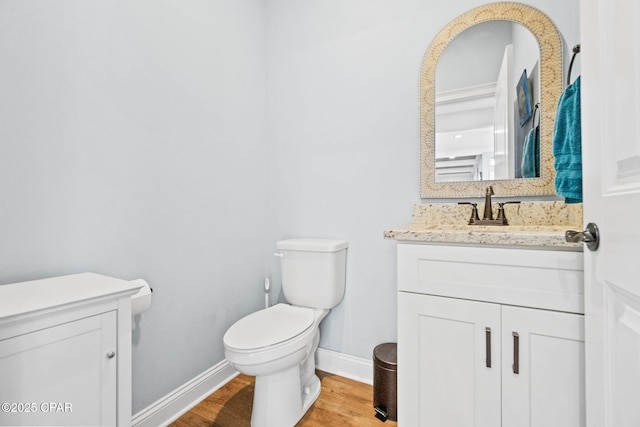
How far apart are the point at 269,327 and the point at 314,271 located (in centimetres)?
41

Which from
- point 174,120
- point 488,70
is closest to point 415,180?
point 488,70

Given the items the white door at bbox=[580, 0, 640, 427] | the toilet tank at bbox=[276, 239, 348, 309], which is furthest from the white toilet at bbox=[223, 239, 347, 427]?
the white door at bbox=[580, 0, 640, 427]

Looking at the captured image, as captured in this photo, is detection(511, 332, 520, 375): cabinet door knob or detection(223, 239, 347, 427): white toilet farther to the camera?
detection(223, 239, 347, 427): white toilet

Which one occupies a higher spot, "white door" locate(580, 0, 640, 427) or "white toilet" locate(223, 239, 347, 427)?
"white door" locate(580, 0, 640, 427)

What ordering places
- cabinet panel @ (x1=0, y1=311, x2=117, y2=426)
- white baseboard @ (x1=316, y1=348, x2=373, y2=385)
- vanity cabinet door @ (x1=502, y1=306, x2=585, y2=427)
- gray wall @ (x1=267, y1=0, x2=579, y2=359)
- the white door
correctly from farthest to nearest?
1. white baseboard @ (x1=316, y1=348, x2=373, y2=385)
2. gray wall @ (x1=267, y1=0, x2=579, y2=359)
3. vanity cabinet door @ (x1=502, y1=306, x2=585, y2=427)
4. cabinet panel @ (x1=0, y1=311, x2=117, y2=426)
5. the white door

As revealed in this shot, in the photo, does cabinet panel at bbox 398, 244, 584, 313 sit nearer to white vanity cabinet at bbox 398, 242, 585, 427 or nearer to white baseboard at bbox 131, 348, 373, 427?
white vanity cabinet at bbox 398, 242, 585, 427

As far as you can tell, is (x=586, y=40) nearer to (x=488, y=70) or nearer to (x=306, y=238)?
(x=488, y=70)

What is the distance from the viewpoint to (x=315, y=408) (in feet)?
5.05

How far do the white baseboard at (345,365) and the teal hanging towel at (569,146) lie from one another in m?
1.33

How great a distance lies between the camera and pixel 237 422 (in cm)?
144

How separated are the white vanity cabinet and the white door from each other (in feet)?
0.58

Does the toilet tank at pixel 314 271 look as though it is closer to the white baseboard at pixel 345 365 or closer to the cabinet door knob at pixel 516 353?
the white baseboard at pixel 345 365

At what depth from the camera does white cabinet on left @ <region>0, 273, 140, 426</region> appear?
2.28 ft

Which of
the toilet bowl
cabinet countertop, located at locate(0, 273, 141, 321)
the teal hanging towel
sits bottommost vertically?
the toilet bowl
